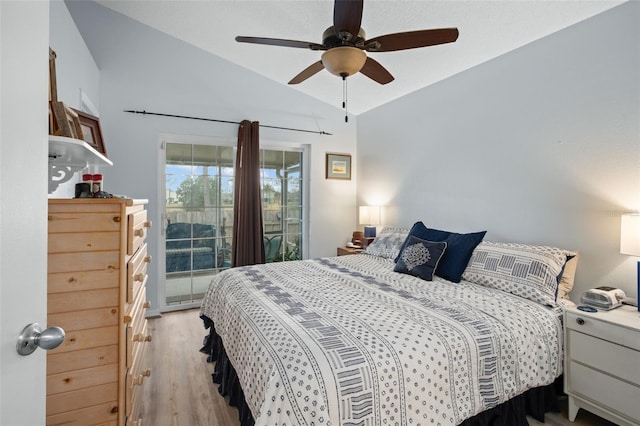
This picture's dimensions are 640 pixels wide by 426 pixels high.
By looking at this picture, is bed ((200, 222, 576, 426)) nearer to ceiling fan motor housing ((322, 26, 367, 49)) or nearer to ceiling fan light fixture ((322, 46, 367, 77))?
ceiling fan light fixture ((322, 46, 367, 77))

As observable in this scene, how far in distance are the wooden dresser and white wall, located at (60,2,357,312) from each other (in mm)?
2557

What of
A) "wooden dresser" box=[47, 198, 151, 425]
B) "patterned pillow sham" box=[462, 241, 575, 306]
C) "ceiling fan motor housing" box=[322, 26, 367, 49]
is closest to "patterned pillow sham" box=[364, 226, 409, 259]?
"patterned pillow sham" box=[462, 241, 575, 306]

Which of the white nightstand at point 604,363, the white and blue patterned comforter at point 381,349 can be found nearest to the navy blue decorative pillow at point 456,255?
the white and blue patterned comforter at point 381,349

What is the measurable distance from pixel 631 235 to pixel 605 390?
0.87 m

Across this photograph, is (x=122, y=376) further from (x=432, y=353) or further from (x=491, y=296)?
(x=491, y=296)

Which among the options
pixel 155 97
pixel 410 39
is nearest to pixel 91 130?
pixel 410 39

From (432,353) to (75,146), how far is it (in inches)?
65.2

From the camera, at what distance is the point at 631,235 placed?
6.28 feet

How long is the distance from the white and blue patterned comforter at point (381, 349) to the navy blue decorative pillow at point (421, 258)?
0.83ft

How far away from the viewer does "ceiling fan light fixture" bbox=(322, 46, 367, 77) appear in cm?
190

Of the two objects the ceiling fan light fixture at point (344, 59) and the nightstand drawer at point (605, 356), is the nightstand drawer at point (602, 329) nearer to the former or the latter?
the nightstand drawer at point (605, 356)

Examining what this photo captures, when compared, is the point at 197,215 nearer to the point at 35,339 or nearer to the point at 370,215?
the point at 370,215

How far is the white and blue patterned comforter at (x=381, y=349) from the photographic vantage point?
1254mm

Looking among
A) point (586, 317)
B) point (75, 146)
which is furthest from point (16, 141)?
point (586, 317)
